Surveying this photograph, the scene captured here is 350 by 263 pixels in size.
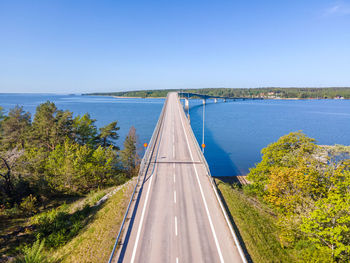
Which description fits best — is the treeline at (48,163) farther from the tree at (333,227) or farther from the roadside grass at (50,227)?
the tree at (333,227)

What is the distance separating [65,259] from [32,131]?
3191 cm

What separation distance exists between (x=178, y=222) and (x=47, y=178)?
2132cm

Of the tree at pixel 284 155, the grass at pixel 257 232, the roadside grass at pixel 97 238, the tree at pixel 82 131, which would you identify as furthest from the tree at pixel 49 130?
the tree at pixel 284 155

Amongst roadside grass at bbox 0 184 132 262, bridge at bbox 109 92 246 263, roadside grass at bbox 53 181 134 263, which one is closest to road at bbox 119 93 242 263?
bridge at bbox 109 92 246 263

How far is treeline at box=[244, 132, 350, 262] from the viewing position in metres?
12.1

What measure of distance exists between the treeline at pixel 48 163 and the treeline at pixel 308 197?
22.9 m

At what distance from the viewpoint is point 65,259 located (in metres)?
11.9

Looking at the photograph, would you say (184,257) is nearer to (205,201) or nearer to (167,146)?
(205,201)

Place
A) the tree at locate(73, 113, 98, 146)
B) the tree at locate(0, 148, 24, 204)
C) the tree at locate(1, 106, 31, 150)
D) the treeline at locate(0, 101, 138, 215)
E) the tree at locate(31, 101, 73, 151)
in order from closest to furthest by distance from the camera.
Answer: the tree at locate(0, 148, 24, 204)
the treeline at locate(0, 101, 138, 215)
the tree at locate(31, 101, 73, 151)
the tree at locate(1, 106, 31, 150)
the tree at locate(73, 113, 98, 146)

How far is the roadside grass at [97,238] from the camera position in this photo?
1166cm

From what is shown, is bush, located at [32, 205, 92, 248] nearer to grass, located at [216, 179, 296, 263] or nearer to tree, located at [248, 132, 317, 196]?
grass, located at [216, 179, 296, 263]

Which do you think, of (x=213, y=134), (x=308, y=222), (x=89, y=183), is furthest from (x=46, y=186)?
(x=213, y=134)

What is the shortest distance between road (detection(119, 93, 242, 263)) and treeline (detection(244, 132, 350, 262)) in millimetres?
5728

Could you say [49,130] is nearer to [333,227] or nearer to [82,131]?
[82,131]
